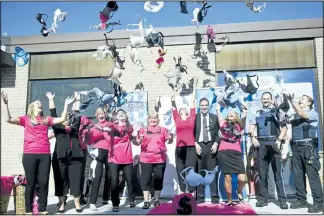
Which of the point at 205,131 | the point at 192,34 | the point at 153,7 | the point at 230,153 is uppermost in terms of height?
the point at 153,7

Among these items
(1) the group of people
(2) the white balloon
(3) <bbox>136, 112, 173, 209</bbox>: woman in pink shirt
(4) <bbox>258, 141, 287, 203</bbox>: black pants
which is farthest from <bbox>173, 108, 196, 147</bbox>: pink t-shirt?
(2) the white balloon

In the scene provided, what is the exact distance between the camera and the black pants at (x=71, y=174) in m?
5.02

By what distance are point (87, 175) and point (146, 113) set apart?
1680mm

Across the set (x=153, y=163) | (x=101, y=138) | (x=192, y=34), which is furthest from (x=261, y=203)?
(x=192, y=34)

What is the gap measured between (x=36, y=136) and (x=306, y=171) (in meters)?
3.82

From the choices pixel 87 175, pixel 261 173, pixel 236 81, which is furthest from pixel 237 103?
pixel 87 175

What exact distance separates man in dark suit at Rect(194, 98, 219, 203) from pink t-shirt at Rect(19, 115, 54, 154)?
2.30m

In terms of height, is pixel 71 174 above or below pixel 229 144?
below

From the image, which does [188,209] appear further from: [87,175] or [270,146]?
[87,175]

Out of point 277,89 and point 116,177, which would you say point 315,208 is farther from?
point 116,177

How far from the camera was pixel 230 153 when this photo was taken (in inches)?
204

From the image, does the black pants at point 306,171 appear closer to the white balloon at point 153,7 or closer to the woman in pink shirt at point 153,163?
the woman in pink shirt at point 153,163

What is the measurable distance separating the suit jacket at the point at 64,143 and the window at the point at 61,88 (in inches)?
80.1

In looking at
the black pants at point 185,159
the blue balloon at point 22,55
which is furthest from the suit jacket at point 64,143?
the blue balloon at point 22,55
